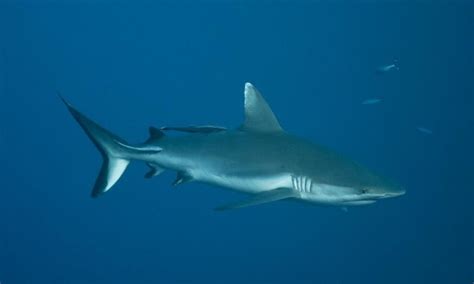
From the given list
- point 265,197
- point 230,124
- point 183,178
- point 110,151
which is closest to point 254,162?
point 265,197

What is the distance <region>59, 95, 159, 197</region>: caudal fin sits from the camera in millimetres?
5441

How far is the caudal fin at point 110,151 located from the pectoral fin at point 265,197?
1.43m

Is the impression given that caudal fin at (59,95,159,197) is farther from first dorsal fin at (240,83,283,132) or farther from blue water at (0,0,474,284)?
blue water at (0,0,474,284)

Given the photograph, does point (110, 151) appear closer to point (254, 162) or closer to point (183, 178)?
point (183, 178)

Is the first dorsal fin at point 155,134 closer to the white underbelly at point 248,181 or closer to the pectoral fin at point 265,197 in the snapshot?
the white underbelly at point 248,181

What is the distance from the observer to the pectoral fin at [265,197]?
441 cm

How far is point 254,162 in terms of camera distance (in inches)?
197

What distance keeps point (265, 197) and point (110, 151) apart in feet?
6.70

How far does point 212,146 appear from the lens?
5.22m

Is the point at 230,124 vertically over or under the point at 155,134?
over

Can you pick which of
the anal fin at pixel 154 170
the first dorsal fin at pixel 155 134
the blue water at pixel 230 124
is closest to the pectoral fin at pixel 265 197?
the anal fin at pixel 154 170

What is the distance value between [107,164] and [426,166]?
20924 mm

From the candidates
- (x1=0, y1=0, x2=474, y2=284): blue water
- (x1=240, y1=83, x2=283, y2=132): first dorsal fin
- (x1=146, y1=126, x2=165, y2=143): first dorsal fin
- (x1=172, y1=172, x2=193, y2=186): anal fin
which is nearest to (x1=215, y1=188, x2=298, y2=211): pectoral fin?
(x1=240, y1=83, x2=283, y2=132): first dorsal fin

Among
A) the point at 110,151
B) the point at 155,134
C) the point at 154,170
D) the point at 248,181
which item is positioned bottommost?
the point at 248,181
